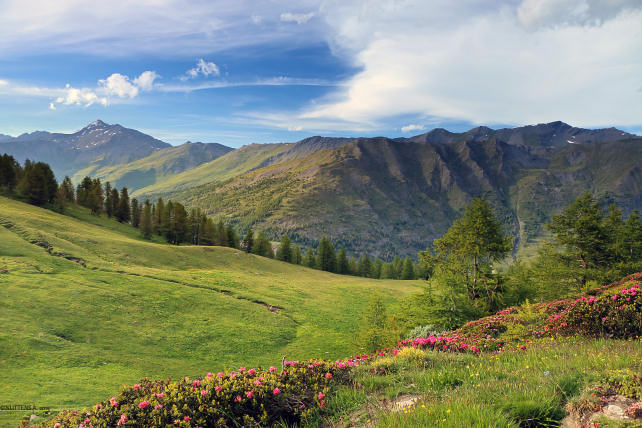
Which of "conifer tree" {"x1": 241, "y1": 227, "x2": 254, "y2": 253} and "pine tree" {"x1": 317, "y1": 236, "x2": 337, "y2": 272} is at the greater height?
"conifer tree" {"x1": 241, "y1": 227, "x2": 254, "y2": 253}

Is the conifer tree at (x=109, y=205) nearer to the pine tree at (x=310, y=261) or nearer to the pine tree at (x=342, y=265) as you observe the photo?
the pine tree at (x=310, y=261)

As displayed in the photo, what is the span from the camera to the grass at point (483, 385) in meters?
4.99

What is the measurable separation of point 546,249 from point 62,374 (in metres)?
42.6

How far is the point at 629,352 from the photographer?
757 centimetres

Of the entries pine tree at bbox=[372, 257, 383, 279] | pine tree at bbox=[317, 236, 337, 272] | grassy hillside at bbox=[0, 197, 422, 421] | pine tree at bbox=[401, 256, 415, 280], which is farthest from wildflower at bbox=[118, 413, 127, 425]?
pine tree at bbox=[372, 257, 383, 279]

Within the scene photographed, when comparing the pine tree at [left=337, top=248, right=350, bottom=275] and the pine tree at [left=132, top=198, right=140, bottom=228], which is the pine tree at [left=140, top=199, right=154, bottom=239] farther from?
the pine tree at [left=337, top=248, right=350, bottom=275]

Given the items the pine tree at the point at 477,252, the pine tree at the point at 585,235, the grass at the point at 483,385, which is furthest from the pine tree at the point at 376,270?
the grass at the point at 483,385

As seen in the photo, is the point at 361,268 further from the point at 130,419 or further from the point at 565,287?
the point at 130,419

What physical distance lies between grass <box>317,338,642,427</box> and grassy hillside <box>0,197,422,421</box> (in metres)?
16.1

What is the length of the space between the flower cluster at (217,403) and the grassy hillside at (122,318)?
1255cm

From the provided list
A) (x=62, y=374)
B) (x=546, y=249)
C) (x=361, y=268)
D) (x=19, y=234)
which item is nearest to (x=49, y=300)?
(x=62, y=374)

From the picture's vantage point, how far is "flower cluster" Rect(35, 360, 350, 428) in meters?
5.66

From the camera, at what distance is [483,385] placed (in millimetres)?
6219

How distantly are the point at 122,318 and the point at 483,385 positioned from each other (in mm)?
30064
